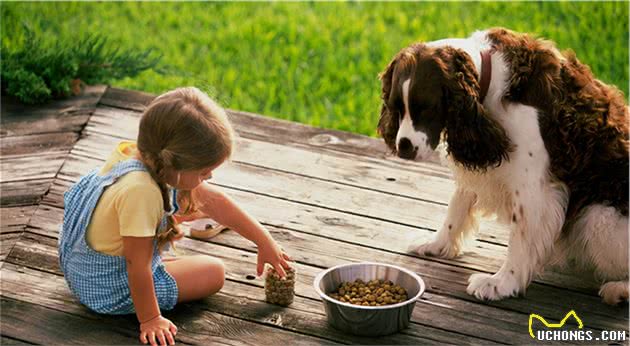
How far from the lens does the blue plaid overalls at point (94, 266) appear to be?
3.71 metres

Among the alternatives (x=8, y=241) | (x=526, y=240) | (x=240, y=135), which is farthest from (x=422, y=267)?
(x=8, y=241)

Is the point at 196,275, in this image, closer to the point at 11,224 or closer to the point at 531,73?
the point at 11,224

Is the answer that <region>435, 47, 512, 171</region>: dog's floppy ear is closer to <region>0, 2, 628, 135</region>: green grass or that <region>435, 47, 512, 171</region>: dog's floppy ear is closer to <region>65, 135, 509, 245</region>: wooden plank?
<region>65, 135, 509, 245</region>: wooden plank

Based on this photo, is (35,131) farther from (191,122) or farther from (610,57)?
(610,57)

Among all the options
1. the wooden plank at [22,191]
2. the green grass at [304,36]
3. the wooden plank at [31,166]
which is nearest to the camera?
the wooden plank at [22,191]

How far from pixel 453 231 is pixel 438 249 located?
11cm

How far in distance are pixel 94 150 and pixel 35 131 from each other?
0.44m

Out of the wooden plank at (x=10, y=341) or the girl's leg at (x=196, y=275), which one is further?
the girl's leg at (x=196, y=275)

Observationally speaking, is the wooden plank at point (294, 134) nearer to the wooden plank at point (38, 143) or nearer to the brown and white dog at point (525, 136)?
the wooden plank at point (38, 143)

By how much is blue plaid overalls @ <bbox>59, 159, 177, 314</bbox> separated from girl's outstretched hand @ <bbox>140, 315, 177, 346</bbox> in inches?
5.1

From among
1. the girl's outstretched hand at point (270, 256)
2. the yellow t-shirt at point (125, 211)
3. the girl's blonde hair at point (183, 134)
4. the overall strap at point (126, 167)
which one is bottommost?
the girl's outstretched hand at point (270, 256)

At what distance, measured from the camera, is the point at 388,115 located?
13.0 feet

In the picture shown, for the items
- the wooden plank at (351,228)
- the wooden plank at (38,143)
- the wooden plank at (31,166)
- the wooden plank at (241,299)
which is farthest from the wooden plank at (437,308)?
the wooden plank at (38,143)

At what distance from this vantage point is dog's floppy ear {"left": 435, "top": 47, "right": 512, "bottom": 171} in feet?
12.2
